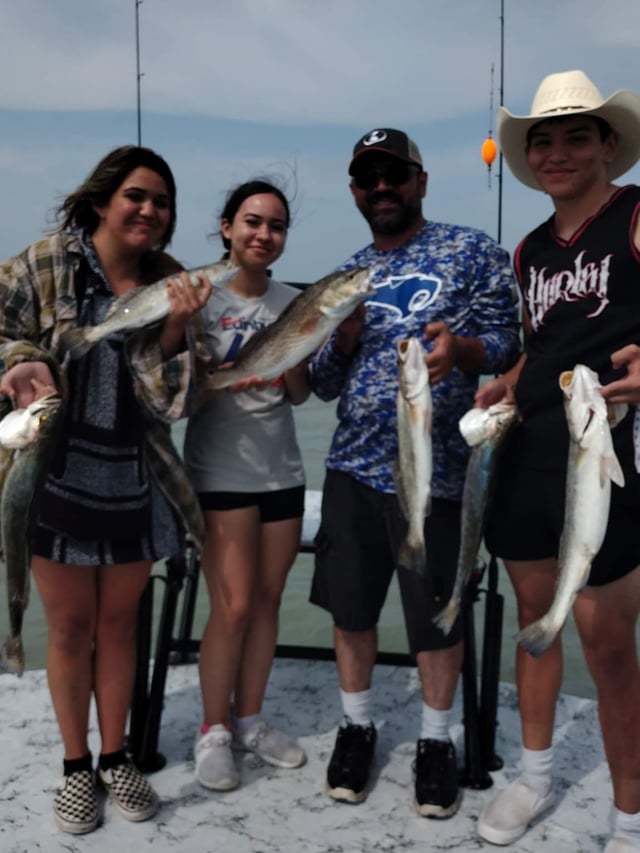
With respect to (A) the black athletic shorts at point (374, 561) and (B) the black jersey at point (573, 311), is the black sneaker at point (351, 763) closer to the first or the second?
(A) the black athletic shorts at point (374, 561)

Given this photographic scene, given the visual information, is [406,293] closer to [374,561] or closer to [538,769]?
[374,561]

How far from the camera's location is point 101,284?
299cm

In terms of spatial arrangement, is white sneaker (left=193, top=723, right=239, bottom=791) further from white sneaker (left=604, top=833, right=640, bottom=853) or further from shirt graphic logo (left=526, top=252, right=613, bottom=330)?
shirt graphic logo (left=526, top=252, right=613, bottom=330)

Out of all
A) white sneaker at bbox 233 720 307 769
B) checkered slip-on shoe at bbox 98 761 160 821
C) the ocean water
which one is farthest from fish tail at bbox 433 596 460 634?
the ocean water

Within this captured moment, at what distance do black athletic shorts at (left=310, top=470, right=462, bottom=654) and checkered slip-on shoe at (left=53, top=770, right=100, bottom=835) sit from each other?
1080 mm

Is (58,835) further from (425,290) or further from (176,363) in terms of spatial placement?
(425,290)

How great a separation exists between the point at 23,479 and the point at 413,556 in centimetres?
128

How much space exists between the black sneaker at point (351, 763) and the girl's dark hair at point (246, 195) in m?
1.98

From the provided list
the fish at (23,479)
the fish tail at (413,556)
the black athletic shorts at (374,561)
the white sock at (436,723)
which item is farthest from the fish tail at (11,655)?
the white sock at (436,723)

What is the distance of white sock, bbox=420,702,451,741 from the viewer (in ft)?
10.7

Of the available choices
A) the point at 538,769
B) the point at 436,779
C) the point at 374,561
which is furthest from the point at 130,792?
the point at 538,769

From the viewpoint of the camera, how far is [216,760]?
3379 millimetres

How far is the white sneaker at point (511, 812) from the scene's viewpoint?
3.00 metres

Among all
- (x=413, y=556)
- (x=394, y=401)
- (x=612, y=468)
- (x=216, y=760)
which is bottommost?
(x=216, y=760)
